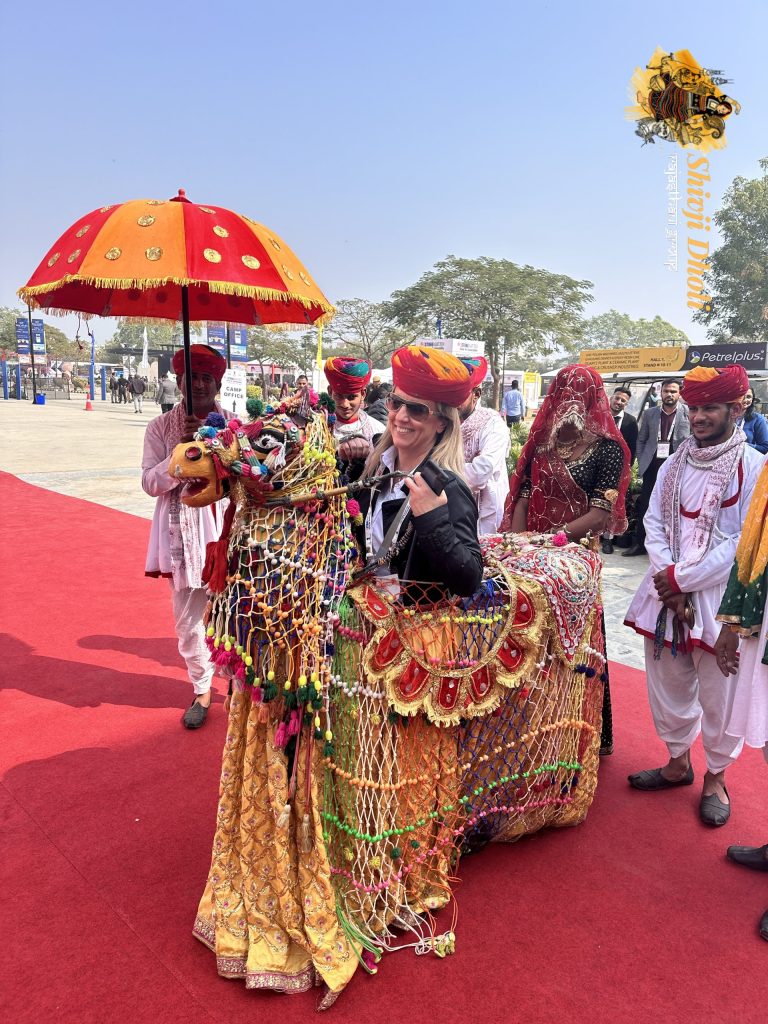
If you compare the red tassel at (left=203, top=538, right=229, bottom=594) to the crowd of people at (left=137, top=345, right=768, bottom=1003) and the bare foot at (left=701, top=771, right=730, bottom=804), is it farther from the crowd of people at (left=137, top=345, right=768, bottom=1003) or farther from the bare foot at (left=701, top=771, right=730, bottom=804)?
the bare foot at (left=701, top=771, right=730, bottom=804)

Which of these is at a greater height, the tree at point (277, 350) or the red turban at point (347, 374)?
the tree at point (277, 350)

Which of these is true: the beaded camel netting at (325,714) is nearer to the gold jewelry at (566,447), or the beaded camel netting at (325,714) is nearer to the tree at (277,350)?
the gold jewelry at (566,447)

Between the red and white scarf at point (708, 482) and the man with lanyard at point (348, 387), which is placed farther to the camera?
the man with lanyard at point (348, 387)

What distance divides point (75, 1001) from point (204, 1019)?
1.25ft

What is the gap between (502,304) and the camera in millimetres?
33156

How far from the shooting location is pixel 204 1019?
1.93 m

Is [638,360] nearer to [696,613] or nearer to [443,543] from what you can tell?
[696,613]

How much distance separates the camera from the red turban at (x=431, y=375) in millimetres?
2158

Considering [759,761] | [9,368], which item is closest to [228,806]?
[759,761]

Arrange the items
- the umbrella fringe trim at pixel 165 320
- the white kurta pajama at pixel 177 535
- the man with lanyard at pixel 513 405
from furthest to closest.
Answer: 1. the man with lanyard at pixel 513 405
2. the white kurta pajama at pixel 177 535
3. the umbrella fringe trim at pixel 165 320

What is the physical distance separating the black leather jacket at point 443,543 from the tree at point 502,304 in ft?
105

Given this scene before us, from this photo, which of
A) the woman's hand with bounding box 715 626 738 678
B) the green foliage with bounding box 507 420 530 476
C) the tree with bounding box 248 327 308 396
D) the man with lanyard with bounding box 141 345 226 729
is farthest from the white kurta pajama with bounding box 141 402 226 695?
the tree with bounding box 248 327 308 396

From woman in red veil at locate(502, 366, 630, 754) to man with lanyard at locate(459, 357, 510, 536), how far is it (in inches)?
27.0

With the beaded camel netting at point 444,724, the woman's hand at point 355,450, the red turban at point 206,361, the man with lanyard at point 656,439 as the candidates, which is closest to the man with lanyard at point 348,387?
the red turban at point 206,361
